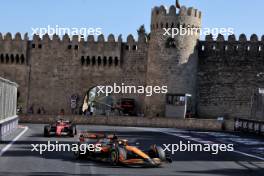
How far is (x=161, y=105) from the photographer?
156 ft

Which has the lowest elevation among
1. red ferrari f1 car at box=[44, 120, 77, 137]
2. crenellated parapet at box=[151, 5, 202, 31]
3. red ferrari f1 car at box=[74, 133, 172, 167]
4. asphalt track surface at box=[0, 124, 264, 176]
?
asphalt track surface at box=[0, 124, 264, 176]

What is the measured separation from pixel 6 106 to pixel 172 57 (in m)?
20.8

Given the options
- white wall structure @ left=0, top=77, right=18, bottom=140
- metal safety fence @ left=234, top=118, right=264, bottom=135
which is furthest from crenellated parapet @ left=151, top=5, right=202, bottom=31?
white wall structure @ left=0, top=77, right=18, bottom=140

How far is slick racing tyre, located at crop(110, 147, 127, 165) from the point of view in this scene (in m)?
15.1

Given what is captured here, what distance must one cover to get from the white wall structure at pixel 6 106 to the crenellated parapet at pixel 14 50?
1901cm

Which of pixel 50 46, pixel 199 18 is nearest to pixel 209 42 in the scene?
pixel 199 18

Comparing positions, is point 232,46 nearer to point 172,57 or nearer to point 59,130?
point 172,57

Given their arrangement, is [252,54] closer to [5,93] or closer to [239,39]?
[239,39]

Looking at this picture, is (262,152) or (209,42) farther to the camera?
(209,42)

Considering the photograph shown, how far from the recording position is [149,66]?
4844cm

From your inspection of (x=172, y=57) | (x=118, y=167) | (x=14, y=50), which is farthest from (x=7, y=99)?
(x=14, y=50)

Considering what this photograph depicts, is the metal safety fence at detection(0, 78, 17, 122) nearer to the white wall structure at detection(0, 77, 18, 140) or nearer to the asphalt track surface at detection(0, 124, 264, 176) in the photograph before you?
the white wall structure at detection(0, 77, 18, 140)

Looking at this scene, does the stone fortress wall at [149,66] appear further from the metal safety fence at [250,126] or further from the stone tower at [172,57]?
the metal safety fence at [250,126]

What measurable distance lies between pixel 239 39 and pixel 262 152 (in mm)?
27326
